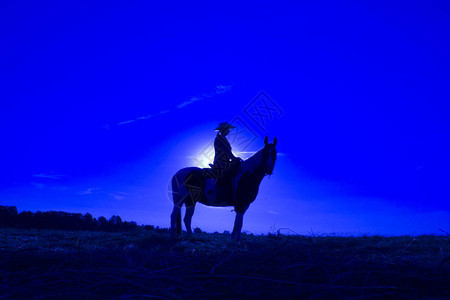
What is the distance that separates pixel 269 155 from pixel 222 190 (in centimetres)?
187

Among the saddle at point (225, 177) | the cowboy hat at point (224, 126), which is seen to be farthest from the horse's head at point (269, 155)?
the cowboy hat at point (224, 126)

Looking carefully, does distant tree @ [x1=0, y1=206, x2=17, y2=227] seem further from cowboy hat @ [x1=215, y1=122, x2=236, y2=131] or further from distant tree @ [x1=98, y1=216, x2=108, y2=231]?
cowboy hat @ [x1=215, y1=122, x2=236, y2=131]

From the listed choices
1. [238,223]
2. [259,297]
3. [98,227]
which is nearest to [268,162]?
[238,223]

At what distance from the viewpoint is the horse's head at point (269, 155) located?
34.1 feet

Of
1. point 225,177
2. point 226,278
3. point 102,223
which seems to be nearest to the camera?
point 226,278

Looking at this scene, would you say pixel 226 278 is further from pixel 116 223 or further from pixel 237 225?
pixel 116 223

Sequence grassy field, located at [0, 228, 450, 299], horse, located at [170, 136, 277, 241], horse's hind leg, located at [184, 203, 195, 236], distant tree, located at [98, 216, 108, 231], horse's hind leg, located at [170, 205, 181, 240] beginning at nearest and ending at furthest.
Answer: grassy field, located at [0, 228, 450, 299] < horse, located at [170, 136, 277, 241] < horse's hind leg, located at [170, 205, 181, 240] < horse's hind leg, located at [184, 203, 195, 236] < distant tree, located at [98, 216, 108, 231]

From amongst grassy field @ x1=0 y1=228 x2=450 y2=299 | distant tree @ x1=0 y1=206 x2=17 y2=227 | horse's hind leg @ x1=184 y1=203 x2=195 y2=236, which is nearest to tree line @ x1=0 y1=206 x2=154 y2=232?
distant tree @ x1=0 y1=206 x2=17 y2=227

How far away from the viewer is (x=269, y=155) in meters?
10.4

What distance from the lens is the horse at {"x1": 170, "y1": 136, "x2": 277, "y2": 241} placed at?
10.5 metres

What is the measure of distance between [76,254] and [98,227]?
44.2 ft

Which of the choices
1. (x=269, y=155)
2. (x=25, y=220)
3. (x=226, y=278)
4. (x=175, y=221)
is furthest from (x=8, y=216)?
(x=226, y=278)

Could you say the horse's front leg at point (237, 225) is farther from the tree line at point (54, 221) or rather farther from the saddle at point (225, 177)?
the tree line at point (54, 221)

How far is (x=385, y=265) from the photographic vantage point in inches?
123
